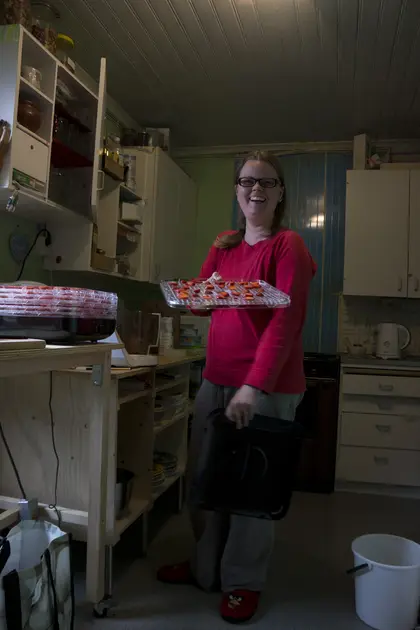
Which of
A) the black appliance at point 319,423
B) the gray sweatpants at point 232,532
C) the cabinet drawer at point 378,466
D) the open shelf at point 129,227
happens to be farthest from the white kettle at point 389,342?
the gray sweatpants at point 232,532

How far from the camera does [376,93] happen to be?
9.98 feet

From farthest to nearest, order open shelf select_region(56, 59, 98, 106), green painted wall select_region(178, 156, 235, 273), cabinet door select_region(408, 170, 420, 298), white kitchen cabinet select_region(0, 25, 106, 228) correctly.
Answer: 1. green painted wall select_region(178, 156, 235, 273)
2. cabinet door select_region(408, 170, 420, 298)
3. open shelf select_region(56, 59, 98, 106)
4. white kitchen cabinet select_region(0, 25, 106, 228)

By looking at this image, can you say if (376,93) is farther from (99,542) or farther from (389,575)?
(99,542)

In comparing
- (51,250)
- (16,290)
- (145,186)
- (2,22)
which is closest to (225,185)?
(145,186)

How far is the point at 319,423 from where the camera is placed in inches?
125

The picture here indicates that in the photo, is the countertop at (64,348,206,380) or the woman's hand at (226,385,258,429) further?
the countertop at (64,348,206,380)

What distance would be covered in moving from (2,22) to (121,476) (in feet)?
6.16

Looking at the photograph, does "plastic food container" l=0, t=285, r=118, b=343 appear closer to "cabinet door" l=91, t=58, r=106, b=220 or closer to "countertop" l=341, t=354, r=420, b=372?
"cabinet door" l=91, t=58, r=106, b=220

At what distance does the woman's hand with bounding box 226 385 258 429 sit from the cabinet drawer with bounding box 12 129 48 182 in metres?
1.14

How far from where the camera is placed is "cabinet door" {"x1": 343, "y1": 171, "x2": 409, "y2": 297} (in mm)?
3363

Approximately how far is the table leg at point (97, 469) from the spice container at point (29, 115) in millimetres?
969

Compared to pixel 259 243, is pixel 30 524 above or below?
below

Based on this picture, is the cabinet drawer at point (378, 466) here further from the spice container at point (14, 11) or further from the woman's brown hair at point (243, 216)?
the spice container at point (14, 11)

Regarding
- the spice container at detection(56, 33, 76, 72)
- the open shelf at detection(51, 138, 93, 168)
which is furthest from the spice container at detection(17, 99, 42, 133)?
the spice container at detection(56, 33, 76, 72)
